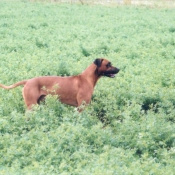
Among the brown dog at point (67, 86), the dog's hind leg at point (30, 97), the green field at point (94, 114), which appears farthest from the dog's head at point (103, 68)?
the dog's hind leg at point (30, 97)

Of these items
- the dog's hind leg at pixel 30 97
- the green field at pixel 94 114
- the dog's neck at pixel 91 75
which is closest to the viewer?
the green field at pixel 94 114

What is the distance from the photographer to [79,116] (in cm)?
750

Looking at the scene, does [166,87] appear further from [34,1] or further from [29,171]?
[34,1]

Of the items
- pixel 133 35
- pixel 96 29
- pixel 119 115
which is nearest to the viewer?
pixel 119 115

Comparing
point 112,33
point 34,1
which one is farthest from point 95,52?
point 34,1

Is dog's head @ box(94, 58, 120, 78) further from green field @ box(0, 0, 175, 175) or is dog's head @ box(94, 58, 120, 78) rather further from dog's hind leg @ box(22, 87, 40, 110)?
dog's hind leg @ box(22, 87, 40, 110)

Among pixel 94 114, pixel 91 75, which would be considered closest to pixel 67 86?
pixel 91 75

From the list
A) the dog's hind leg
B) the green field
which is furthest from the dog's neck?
the dog's hind leg

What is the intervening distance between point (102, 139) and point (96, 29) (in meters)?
12.5

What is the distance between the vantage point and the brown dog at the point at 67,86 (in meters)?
8.14

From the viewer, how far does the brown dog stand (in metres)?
8.14

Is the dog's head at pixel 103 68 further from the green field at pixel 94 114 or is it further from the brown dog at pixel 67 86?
the green field at pixel 94 114

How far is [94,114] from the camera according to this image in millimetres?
8320

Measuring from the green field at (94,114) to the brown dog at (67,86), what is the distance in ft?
0.77
